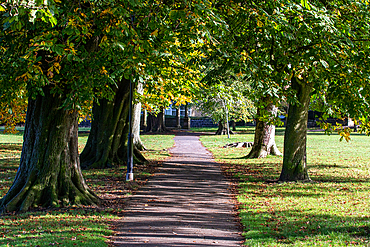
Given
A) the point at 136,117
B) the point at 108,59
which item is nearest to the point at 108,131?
the point at 136,117

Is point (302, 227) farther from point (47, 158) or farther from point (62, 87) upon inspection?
point (62, 87)

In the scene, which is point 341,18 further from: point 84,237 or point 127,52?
point 84,237

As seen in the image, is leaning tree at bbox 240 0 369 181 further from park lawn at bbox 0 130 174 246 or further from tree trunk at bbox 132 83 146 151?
tree trunk at bbox 132 83 146 151

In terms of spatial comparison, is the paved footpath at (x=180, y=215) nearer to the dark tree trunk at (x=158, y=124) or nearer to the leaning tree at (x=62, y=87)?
the leaning tree at (x=62, y=87)

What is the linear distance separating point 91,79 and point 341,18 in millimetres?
6999

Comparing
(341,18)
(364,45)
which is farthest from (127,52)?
(341,18)

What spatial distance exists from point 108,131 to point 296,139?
7.53m

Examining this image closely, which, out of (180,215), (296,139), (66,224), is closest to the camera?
(66,224)

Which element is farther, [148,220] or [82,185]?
[82,185]

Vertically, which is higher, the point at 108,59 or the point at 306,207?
the point at 108,59

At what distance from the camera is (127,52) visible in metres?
7.51

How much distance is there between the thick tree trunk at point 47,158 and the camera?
8314mm

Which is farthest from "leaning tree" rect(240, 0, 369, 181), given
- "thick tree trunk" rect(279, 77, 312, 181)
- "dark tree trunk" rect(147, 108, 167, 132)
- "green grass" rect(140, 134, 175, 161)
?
"dark tree trunk" rect(147, 108, 167, 132)

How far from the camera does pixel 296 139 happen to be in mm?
12266
